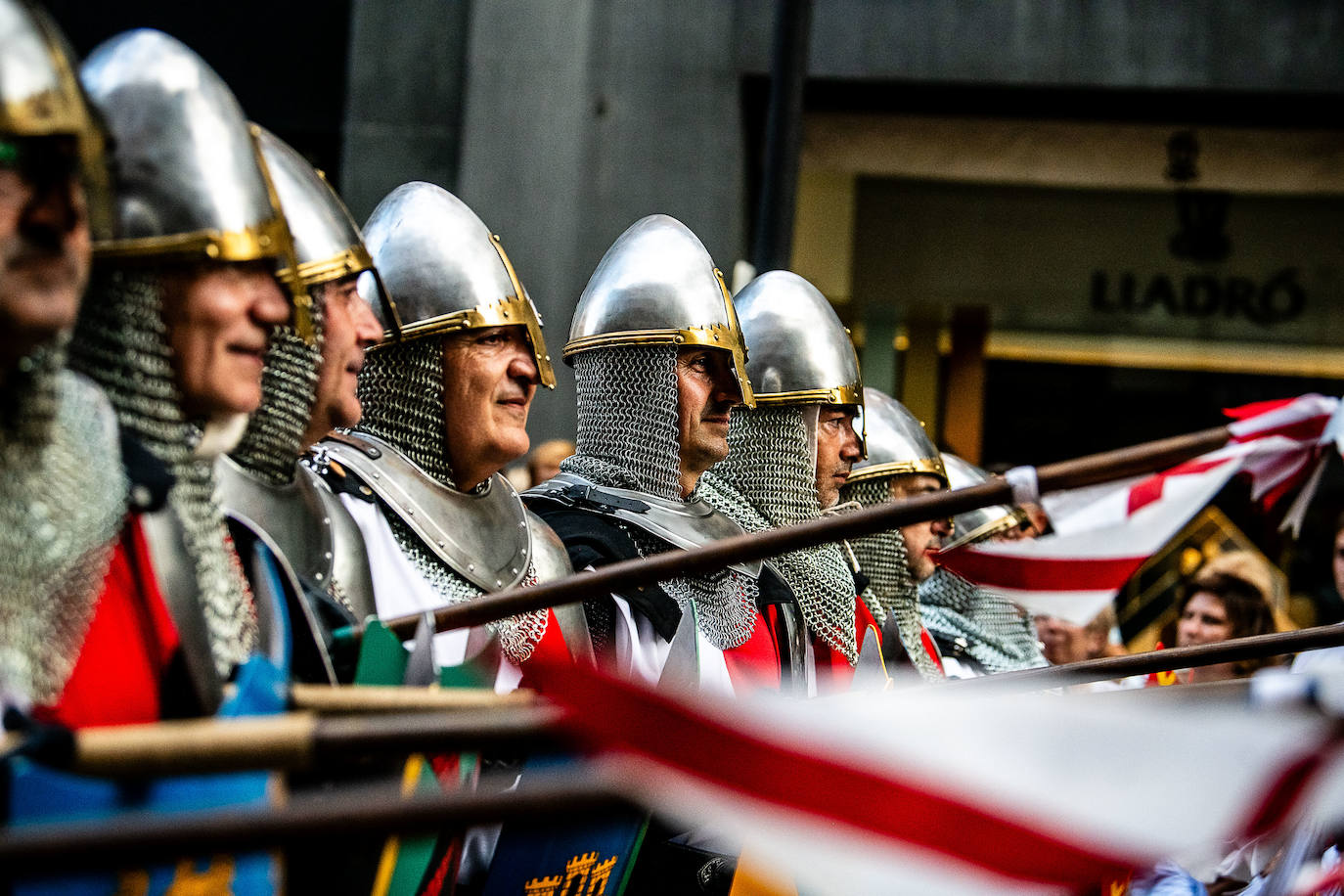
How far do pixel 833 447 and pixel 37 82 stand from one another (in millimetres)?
4029

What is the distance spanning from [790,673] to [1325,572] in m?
8.53

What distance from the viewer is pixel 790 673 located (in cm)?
513

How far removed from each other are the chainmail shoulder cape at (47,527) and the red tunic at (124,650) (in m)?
0.03

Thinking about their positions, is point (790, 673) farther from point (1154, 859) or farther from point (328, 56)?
point (328, 56)

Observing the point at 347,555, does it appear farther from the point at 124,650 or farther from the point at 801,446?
the point at 801,446

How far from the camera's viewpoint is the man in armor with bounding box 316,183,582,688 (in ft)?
13.2

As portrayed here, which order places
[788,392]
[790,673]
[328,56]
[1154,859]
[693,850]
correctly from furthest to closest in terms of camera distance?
[328,56]
[788,392]
[790,673]
[693,850]
[1154,859]

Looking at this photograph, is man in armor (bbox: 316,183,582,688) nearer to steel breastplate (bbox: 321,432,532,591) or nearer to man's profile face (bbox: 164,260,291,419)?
steel breastplate (bbox: 321,432,532,591)

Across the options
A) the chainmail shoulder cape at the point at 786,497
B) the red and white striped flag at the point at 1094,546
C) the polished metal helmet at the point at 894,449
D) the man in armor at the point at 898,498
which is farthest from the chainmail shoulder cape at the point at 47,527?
the red and white striped flag at the point at 1094,546

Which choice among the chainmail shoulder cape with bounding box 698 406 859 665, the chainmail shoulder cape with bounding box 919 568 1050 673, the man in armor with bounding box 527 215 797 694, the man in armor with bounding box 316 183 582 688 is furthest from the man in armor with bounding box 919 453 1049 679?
the man in armor with bounding box 316 183 582 688

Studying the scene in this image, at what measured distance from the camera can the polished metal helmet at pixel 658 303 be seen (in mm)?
5023

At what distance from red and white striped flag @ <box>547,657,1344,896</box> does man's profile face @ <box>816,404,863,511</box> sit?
13.6 feet

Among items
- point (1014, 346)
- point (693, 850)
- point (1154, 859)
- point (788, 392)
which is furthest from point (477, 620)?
point (1014, 346)

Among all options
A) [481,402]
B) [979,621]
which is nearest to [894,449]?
[979,621]
